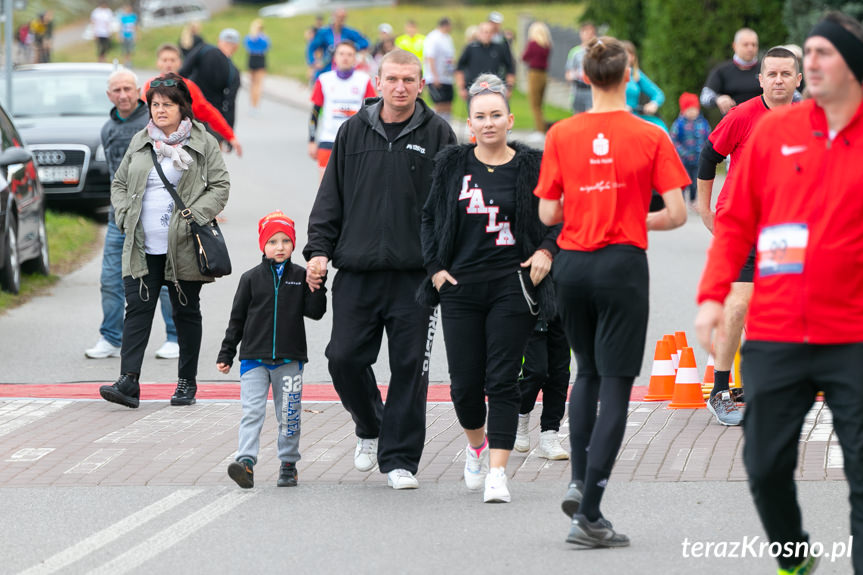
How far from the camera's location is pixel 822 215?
4.61 meters

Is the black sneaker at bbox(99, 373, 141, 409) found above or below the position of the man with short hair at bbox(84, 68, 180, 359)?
below

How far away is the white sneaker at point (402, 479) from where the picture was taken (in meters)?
6.94

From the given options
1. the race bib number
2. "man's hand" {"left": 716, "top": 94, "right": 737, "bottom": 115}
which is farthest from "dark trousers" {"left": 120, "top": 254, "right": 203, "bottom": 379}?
"man's hand" {"left": 716, "top": 94, "right": 737, "bottom": 115}

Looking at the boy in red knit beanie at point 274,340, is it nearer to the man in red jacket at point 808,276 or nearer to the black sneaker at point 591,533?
the black sneaker at point 591,533

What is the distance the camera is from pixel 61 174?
1733cm

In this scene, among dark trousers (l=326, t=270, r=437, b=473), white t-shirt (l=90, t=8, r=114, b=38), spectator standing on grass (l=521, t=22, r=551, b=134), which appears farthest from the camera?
white t-shirt (l=90, t=8, r=114, b=38)

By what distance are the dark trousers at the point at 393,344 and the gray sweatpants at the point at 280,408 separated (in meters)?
0.23

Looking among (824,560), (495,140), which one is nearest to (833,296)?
(824,560)

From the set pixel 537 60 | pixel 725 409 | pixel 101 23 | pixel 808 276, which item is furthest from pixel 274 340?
pixel 101 23

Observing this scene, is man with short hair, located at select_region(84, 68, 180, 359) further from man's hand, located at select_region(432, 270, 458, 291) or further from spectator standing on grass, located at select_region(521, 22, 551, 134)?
spectator standing on grass, located at select_region(521, 22, 551, 134)

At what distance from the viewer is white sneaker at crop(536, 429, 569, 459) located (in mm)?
7516

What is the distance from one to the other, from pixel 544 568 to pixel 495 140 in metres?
1.89

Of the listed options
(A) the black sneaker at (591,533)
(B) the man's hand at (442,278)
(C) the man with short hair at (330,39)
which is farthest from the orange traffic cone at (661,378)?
(C) the man with short hair at (330,39)

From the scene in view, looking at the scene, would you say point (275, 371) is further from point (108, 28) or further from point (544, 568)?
point (108, 28)
